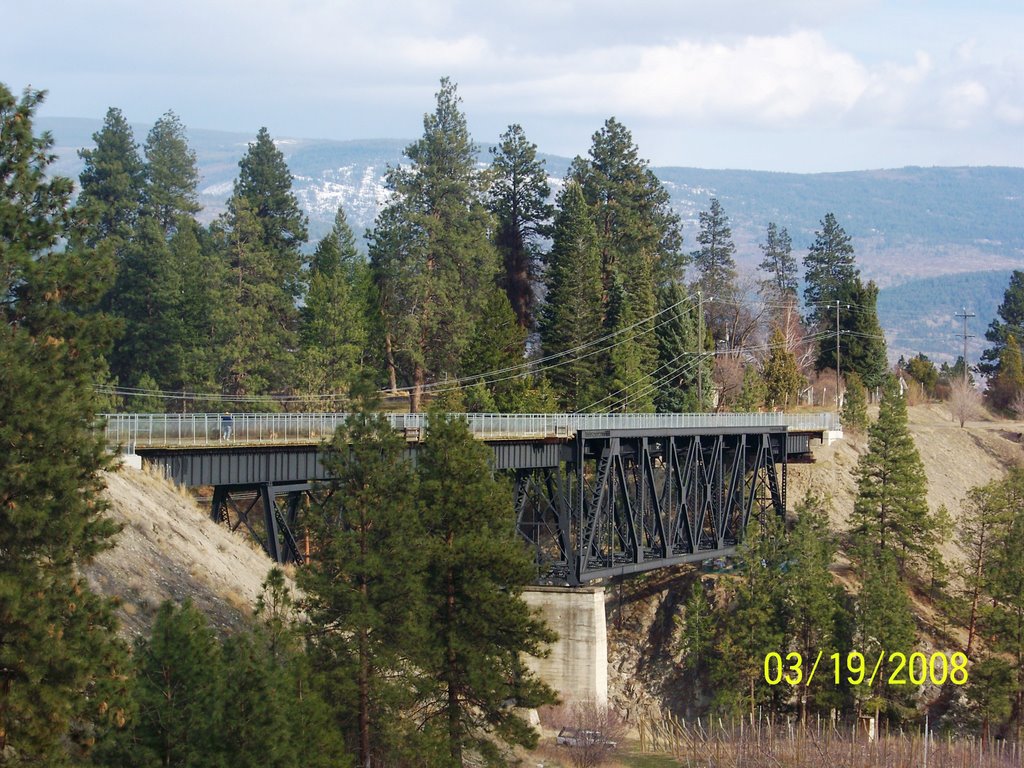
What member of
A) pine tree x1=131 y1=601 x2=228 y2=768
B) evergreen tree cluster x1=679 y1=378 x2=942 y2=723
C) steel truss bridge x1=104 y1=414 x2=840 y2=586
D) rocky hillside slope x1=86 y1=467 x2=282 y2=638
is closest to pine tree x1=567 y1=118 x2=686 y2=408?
steel truss bridge x1=104 y1=414 x2=840 y2=586

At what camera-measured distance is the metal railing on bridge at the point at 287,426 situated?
141ft

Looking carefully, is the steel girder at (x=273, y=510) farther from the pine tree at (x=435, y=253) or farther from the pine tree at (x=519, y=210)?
the pine tree at (x=519, y=210)

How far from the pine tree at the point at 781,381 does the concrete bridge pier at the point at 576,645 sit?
48.6m

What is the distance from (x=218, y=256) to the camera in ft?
259

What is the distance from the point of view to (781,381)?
336ft

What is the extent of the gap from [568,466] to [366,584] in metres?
29.9

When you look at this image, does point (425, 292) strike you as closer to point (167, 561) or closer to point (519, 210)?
point (519, 210)

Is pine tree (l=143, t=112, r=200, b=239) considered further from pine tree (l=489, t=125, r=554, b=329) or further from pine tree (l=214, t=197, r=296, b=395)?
pine tree (l=489, t=125, r=554, b=329)

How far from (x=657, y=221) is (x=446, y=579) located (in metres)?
77.0

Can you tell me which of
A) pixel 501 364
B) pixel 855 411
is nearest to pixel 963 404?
pixel 855 411

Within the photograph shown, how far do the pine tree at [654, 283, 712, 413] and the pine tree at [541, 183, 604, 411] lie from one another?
18.0 ft

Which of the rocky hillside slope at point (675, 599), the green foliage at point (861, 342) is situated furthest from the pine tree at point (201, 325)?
the green foliage at point (861, 342)

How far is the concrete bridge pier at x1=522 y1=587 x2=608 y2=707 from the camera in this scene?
55.7 m

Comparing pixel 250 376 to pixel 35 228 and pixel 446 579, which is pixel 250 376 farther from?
pixel 35 228
